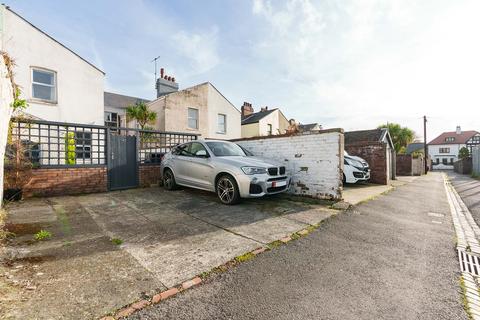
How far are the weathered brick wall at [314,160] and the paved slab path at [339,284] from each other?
94.3 inches

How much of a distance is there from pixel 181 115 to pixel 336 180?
13.2 meters

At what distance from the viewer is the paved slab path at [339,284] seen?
2.00m

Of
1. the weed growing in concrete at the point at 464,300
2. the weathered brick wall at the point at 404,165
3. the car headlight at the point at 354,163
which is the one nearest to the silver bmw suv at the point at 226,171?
the weed growing in concrete at the point at 464,300

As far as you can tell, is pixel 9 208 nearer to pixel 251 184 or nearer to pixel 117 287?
pixel 117 287

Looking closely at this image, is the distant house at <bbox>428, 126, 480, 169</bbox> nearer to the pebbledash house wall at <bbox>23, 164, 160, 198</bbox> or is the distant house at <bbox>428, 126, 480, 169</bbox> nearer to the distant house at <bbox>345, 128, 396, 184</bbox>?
the distant house at <bbox>345, 128, 396, 184</bbox>

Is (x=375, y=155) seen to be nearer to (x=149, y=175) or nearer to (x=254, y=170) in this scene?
(x=254, y=170)

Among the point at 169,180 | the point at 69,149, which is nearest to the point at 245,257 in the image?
the point at 169,180

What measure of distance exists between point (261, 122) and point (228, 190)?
17951 mm

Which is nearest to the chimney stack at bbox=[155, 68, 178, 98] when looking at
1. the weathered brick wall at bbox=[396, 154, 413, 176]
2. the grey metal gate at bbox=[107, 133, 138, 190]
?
the grey metal gate at bbox=[107, 133, 138, 190]

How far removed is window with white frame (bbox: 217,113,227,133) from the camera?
1908cm

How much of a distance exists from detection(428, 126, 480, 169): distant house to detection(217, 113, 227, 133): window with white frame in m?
59.1

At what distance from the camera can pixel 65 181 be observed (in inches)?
265

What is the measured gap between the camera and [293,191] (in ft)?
23.6

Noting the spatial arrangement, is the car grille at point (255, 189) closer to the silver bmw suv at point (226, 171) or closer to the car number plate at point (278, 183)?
the silver bmw suv at point (226, 171)
